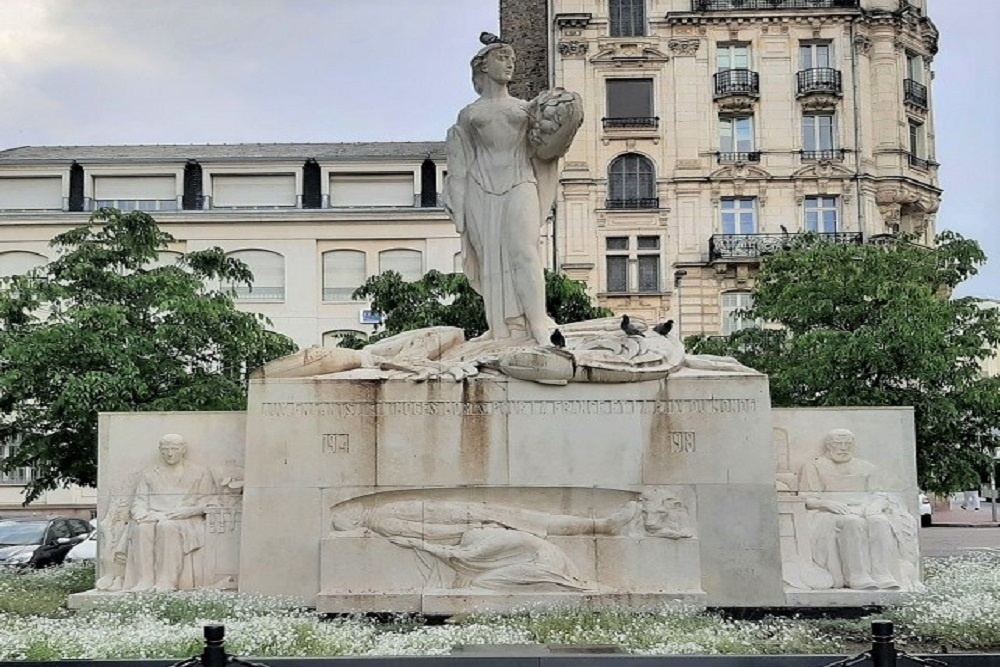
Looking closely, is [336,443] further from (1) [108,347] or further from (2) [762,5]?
(2) [762,5]

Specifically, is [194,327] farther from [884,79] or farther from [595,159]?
[884,79]

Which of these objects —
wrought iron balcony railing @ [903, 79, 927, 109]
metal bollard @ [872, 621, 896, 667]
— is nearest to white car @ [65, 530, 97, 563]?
metal bollard @ [872, 621, 896, 667]

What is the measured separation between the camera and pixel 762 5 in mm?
50125

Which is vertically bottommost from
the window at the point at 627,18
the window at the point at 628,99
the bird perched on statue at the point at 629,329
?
the bird perched on statue at the point at 629,329

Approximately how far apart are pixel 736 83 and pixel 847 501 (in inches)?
1510

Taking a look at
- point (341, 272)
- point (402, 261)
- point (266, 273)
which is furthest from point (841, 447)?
point (266, 273)

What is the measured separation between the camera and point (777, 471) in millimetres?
13172

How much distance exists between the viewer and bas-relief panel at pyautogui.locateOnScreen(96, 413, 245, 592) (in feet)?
42.5

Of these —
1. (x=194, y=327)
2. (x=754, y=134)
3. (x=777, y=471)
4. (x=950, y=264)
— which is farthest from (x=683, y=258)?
(x=777, y=471)

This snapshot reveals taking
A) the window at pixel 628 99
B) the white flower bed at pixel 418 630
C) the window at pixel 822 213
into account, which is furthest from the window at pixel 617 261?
the white flower bed at pixel 418 630

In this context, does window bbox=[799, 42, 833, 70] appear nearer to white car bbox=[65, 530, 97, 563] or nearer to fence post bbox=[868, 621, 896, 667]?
white car bbox=[65, 530, 97, 563]

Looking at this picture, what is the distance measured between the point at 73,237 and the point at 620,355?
15481 mm

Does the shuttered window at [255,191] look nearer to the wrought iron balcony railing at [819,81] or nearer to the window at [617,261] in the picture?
the window at [617,261]

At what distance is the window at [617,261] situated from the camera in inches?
1927
